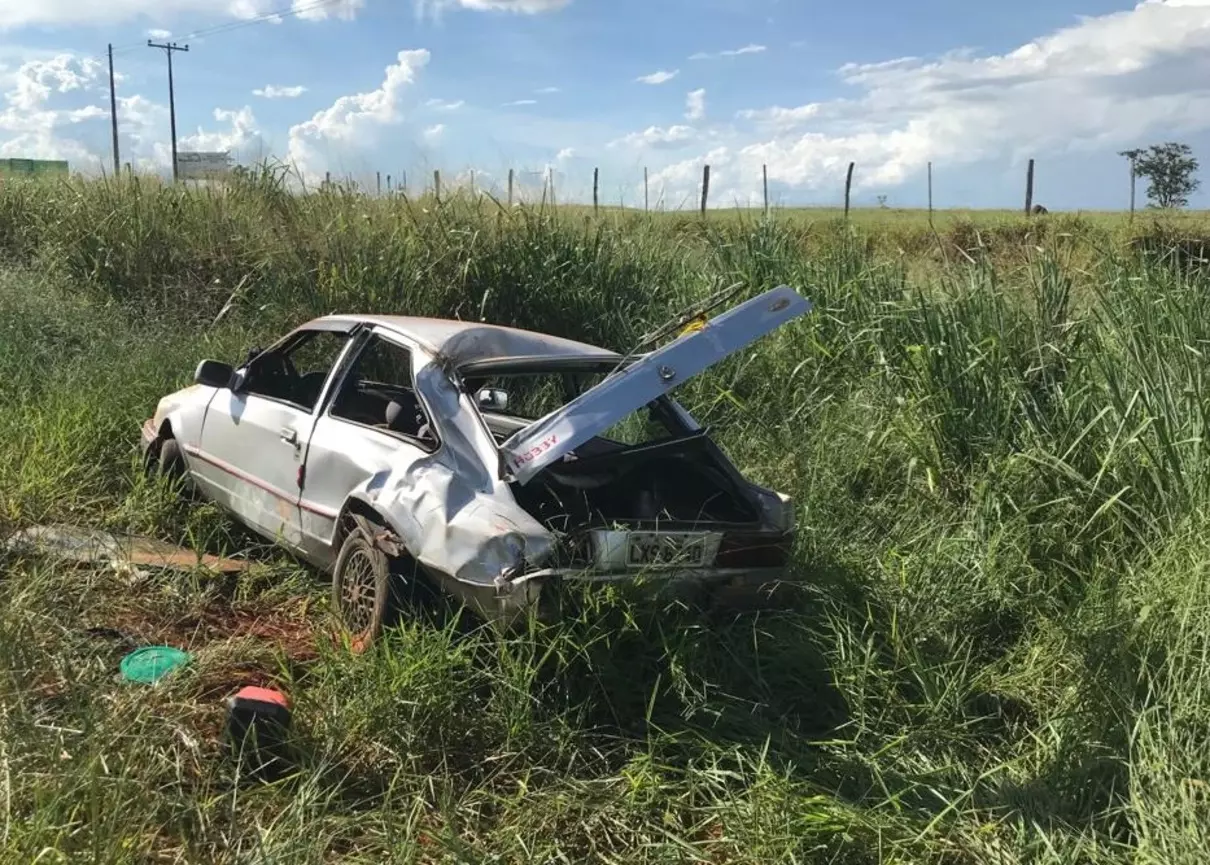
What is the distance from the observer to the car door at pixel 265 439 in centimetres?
468

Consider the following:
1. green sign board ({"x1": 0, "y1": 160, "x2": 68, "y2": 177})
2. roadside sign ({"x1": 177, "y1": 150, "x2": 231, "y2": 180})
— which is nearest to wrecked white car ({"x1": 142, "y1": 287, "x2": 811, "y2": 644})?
roadside sign ({"x1": 177, "y1": 150, "x2": 231, "y2": 180})

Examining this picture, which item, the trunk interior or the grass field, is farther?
the trunk interior

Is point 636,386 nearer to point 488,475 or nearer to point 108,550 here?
point 488,475

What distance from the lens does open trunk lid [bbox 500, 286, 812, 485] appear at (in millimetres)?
3469

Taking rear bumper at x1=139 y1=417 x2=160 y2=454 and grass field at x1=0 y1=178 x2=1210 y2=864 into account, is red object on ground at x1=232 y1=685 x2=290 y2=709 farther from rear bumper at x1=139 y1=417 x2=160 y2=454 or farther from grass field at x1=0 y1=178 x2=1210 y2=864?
rear bumper at x1=139 y1=417 x2=160 y2=454

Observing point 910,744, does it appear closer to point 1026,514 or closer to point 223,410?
point 1026,514

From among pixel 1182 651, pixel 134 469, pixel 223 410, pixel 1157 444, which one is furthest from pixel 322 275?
pixel 1182 651

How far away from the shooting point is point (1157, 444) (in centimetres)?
474

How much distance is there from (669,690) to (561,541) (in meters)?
0.72

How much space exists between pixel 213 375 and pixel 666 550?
9.65ft

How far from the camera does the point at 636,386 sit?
3.56 metres

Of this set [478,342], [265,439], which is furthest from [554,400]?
[478,342]

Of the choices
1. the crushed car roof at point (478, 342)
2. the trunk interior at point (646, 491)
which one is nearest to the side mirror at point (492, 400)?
A: the crushed car roof at point (478, 342)

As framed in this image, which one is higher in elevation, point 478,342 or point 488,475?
point 478,342
